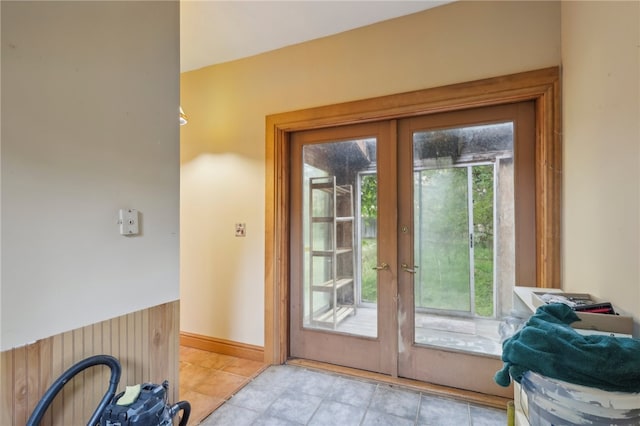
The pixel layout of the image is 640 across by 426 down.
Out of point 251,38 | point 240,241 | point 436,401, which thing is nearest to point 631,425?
point 436,401

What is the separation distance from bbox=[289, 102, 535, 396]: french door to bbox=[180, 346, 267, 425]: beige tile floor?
492 mm

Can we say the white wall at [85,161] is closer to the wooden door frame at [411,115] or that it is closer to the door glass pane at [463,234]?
the wooden door frame at [411,115]

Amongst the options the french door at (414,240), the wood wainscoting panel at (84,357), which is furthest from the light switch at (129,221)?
the french door at (414,240)

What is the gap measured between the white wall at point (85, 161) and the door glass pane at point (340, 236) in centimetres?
126

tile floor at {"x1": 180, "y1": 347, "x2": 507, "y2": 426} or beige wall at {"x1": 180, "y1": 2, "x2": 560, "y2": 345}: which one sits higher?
beige wall at {"x1": 180, "y1": 2, "x2": 560, "y2": 345}

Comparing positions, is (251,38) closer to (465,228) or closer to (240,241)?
(240,241)

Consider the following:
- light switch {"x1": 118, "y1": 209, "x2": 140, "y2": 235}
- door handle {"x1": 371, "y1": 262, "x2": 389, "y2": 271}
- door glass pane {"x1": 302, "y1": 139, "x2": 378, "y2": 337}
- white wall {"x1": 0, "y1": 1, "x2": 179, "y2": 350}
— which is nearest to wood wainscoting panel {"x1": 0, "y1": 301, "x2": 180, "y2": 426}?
white wall {"x1": 0, "y1": 1, "x2": 179, "y2": 350}

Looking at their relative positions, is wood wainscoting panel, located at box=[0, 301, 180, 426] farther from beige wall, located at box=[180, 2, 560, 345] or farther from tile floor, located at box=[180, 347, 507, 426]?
beige wall, located at box=[180, 2, 560, 345]

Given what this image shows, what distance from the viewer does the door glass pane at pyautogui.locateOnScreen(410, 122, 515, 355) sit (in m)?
2.07

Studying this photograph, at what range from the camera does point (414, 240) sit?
2279 mm

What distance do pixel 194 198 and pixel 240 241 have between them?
2.26 feet

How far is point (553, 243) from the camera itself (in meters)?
1.82

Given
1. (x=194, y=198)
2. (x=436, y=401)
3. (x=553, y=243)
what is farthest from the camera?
(x=194, y=198)

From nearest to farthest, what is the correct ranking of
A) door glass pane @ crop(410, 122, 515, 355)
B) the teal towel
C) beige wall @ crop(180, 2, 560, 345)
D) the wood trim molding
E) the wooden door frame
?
the teal towel → the wooden door frame → beige wall @ crop(180, 2, 560, 345) → door glass pane @ crop(410, 122, 515, 355) → the wood trim molding
